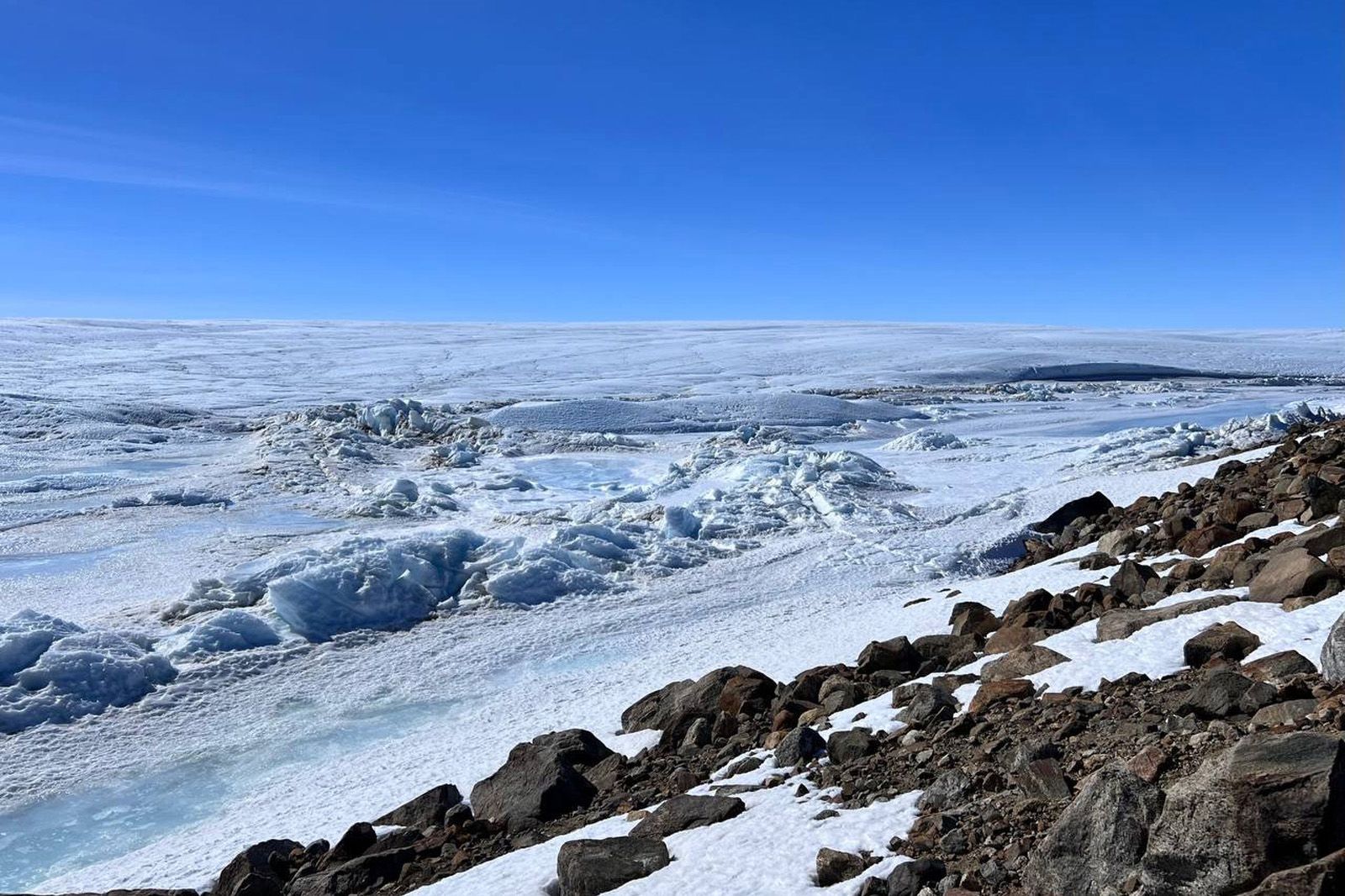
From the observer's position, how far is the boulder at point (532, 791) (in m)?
4.52

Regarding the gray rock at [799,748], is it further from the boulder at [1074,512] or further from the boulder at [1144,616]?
the boulder at [1074,512]

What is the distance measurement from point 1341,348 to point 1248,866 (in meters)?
48.8

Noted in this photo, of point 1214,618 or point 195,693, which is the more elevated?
point 1214,618

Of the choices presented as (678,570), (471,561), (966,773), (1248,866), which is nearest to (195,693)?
(471,561)

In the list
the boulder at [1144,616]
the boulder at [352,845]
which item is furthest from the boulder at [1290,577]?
the boulder at [352,845]

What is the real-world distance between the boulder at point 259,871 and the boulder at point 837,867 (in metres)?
2.53

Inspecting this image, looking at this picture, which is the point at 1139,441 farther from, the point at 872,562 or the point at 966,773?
the point at 966,773

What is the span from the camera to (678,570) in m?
10.0

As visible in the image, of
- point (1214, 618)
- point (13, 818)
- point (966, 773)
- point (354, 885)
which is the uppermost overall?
point (1214, 618)

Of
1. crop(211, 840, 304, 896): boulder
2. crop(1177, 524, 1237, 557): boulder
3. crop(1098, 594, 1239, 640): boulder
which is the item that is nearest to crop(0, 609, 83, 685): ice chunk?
crop(211, 840, 304, 896): boulder

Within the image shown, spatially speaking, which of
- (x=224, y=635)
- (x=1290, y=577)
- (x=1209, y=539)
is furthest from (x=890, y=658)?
(x=224, y=635)

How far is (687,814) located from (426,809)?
1.66 m

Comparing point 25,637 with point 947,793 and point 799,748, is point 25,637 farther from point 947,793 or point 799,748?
point 947,793

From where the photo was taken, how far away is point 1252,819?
224 centimetres
